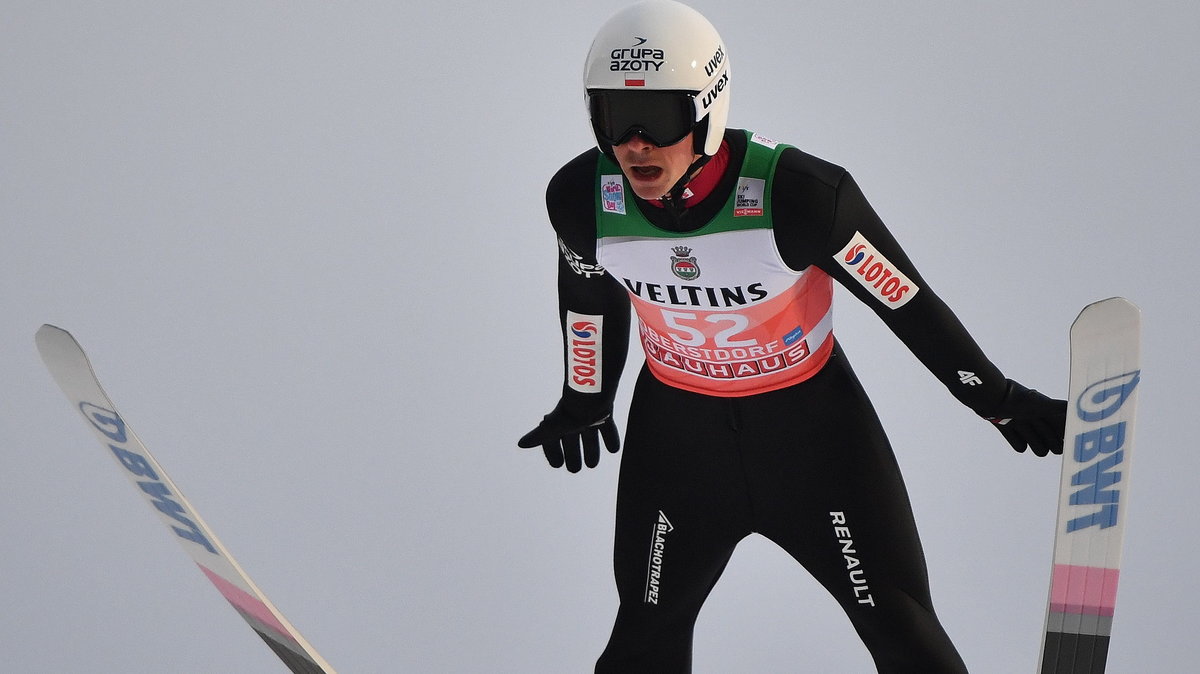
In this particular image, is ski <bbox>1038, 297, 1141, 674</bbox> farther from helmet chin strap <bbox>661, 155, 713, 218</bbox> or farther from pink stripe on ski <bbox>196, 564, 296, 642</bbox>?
pink stripe on ski <bbox>196, 564, 296, 642</bbox>

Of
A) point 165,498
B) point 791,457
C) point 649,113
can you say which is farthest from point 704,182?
point 165,498

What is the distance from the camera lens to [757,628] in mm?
3393

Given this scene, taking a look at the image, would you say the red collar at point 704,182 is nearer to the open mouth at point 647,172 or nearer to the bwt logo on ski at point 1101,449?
the open mouth at point 647,172

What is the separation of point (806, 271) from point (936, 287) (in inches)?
59.5

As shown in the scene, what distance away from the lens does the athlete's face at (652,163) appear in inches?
83.1

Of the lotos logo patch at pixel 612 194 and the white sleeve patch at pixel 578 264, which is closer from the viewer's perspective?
the lotos logo patch at pixel 612 194

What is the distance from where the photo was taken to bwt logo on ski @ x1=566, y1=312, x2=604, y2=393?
2527 millimetres

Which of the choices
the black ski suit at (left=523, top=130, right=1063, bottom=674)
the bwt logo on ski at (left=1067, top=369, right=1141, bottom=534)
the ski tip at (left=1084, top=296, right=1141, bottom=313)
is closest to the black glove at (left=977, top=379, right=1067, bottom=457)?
the black ski suit at (left=523, top=130, right=1063, bottom=674)

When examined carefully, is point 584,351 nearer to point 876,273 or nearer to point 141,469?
point 876,273

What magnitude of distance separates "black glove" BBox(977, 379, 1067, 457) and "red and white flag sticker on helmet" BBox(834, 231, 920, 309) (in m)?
0.22

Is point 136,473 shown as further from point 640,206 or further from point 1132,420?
point 1132,420

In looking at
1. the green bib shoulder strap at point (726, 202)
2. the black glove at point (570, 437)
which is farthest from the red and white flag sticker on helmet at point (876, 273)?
the black glove at point (570, 437)

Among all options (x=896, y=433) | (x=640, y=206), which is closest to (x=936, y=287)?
(x=896, y=433)

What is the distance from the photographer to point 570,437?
2.72 metres
